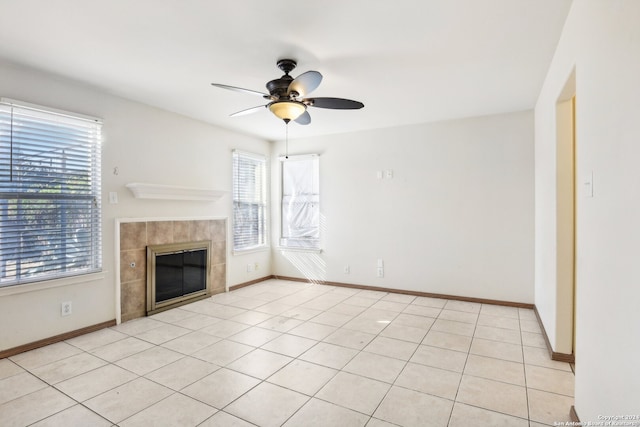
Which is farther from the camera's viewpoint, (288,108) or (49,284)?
(49,284)

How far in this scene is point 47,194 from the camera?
3020mm

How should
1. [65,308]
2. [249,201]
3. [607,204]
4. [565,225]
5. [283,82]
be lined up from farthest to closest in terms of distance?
[249,201] → [65,308] → [283,82] → [565,225] → [607,204]

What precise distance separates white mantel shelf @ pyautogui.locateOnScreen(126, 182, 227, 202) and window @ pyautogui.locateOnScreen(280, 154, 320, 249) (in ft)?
4.35

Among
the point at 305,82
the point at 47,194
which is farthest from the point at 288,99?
the point at 47,194

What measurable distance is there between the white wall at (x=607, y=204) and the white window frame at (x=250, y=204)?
420 centimetres

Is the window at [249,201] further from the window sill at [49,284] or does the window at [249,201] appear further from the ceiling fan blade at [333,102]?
the ceiling fan blade at [333,102]

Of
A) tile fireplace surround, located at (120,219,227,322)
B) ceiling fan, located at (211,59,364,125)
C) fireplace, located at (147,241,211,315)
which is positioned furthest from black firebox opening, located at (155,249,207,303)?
ceiling fan, located at (211,59,364,125)

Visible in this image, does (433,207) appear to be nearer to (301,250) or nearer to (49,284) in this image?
(301,250)

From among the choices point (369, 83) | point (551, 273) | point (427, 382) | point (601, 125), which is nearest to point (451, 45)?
point (369, 83)

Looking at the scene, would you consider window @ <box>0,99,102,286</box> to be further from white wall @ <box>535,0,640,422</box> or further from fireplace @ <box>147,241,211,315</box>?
white wall @ <box>535,0,640,422</box>

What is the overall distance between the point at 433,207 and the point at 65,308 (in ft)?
14.2

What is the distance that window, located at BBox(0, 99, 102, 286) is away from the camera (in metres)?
2.79

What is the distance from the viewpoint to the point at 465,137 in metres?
4.36

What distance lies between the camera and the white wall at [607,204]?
3.83ft
